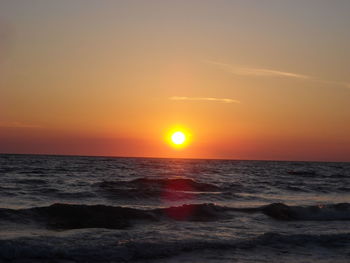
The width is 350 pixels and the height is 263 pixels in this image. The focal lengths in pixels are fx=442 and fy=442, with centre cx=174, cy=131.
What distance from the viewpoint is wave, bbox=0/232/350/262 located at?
1142cm

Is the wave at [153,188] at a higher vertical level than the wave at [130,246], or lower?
higher

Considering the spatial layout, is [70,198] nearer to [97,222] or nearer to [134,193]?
[134,193]

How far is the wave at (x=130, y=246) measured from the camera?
11422 mm

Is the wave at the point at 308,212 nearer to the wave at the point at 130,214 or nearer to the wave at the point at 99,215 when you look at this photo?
the wave at the point at 130,214

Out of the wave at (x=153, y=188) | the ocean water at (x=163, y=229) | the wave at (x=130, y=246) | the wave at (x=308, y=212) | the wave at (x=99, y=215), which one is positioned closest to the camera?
the wave at (x=130, y=246)

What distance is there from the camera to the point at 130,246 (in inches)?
485

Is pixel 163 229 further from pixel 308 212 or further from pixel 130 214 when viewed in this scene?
pixel 308 212

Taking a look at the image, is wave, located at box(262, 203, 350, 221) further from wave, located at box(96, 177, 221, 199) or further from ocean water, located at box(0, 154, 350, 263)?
wave, located at box(96, 177, 221, 199)

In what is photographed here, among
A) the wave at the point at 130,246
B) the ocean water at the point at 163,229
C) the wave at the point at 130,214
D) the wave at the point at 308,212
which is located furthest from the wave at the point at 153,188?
the wave at the point at 130,246

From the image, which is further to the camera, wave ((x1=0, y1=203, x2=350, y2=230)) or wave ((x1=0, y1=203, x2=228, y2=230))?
wave ((x1=0, y1=203, x2=350, y2=230))

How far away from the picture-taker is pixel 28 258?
36.6ft

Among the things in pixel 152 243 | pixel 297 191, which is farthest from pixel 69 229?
pixel 297 191

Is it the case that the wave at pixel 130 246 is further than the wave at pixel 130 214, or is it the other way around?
the wave at pixel 130 214

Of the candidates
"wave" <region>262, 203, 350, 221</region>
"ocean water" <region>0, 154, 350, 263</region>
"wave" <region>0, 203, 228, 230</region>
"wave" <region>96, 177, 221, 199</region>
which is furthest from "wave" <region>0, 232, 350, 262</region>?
"wave" <region>96, 177, 221, 199</region>
